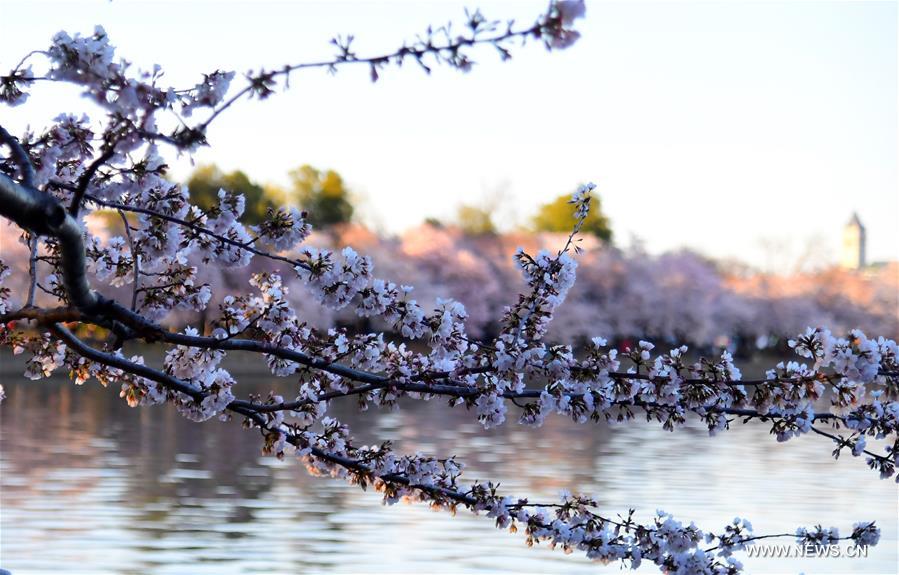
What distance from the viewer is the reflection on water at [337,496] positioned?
10227 mm

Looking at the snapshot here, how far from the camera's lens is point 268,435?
5984 millimetres

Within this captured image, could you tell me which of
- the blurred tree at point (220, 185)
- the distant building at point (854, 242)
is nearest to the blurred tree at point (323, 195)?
the blurred tree at point (220, 185)

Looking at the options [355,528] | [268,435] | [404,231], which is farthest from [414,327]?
[404,231]

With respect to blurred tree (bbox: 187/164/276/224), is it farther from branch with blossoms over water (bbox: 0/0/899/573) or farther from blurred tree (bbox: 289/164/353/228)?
branch with blossoms over water (bbox: 0/0/899/573)

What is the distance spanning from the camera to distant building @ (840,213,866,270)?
19254 cm

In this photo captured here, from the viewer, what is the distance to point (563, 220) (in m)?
89.2

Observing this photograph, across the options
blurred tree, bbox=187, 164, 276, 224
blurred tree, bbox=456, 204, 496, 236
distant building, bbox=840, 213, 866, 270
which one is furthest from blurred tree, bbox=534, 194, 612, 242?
distant building, bbox=840, 213, 866, 270

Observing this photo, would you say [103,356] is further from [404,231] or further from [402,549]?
[404,231]

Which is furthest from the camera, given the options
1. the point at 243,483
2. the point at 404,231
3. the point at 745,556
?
the point at 404,231

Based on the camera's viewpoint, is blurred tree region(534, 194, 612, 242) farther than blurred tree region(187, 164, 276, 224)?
Yes

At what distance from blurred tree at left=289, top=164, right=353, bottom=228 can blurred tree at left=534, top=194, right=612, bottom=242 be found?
13995mm

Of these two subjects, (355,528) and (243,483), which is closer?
(355,528)

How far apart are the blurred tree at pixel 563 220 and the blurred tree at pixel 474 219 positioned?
5.99 m

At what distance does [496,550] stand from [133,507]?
130 inches
